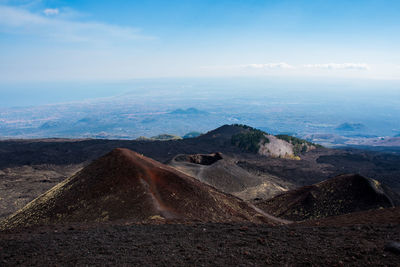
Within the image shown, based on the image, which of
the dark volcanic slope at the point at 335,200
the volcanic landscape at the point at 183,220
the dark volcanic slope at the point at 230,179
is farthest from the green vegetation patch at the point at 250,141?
the dark volcanic slope at the point at 335,200

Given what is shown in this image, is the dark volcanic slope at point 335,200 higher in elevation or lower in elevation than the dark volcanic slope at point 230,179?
higher

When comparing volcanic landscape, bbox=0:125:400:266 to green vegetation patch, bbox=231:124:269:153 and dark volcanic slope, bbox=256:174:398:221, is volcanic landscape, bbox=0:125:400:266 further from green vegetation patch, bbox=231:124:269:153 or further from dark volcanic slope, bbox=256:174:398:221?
green vegetation patch, bbox=231:124:269:153

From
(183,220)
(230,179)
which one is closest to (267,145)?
(230,179)

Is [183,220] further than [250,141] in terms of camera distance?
No

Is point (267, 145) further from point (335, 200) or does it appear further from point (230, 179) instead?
point (335, 200)

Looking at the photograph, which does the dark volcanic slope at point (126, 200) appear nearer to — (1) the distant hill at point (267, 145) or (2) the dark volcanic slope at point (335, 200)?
(2) the dark volcanic slope at point (335, 200)
